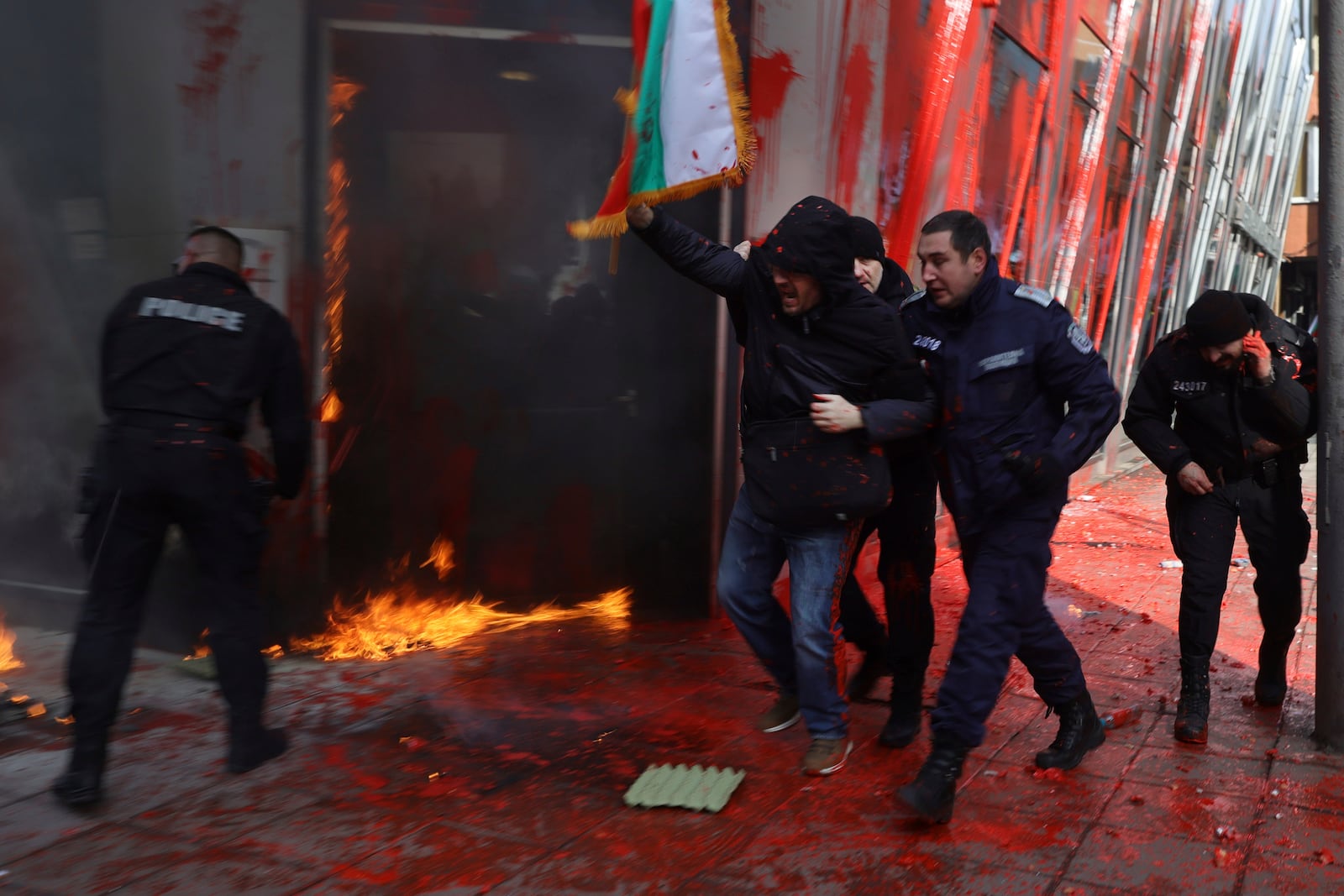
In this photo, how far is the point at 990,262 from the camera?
12.2 ft

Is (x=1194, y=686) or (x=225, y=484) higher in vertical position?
(x=225, y=484)

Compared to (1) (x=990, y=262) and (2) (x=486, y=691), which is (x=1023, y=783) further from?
(2) (x=486, y=691)

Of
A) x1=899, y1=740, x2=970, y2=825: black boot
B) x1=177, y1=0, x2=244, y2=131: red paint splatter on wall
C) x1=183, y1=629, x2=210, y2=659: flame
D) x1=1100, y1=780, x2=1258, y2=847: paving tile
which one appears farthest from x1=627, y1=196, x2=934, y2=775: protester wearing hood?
x1=183, y1=629, x2=210, y2=659: flame

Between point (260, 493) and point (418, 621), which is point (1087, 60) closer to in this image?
point (418, 621)

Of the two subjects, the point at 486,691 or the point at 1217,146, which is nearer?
the point at 486,691

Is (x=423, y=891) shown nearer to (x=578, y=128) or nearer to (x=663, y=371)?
(x=663, y=371)

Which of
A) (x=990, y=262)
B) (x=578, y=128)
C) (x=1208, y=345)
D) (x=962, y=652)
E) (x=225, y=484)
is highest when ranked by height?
(x=578, y=128)

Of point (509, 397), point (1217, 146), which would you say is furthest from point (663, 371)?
point (1217, 146)

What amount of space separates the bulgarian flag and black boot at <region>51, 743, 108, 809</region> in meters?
2.29

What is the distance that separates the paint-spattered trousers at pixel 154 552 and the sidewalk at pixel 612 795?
1.02 feet

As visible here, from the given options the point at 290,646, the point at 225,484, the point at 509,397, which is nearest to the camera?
the point at 225,484

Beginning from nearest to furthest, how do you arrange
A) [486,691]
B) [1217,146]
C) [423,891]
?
1. [423,891]
2. [486,691]
3. [1217,146]

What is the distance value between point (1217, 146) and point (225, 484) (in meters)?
16.4

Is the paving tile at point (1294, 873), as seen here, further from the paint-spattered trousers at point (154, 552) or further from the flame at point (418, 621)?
the flame at point (418, 621)
